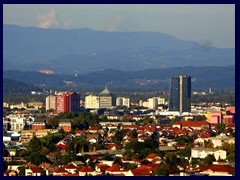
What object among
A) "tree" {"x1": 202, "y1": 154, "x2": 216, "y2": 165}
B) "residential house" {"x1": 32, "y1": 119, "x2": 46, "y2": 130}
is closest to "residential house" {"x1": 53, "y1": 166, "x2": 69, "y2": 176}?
"tree" {"x1": 202, "y1": 154, "x2": 216, "y2": 165}

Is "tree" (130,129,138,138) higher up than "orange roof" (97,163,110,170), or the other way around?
"tree" (130,129,138,138)

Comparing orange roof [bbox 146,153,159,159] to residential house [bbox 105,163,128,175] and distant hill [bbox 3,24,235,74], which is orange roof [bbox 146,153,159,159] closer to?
residential house [bbox 105,163,128,175]

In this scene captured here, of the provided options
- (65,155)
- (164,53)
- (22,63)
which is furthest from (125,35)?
(65,155)

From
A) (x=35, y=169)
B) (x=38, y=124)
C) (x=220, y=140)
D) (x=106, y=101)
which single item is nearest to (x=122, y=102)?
(x=106, y=101)

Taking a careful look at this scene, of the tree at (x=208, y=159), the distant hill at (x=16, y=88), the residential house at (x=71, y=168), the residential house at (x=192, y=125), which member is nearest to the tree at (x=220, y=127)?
the residential house at (x=192, y=125)

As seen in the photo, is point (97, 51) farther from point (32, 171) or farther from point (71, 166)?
point (32, 171)

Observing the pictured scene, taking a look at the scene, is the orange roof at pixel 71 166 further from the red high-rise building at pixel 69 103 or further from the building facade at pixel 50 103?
the building facade at pixel 50 103
